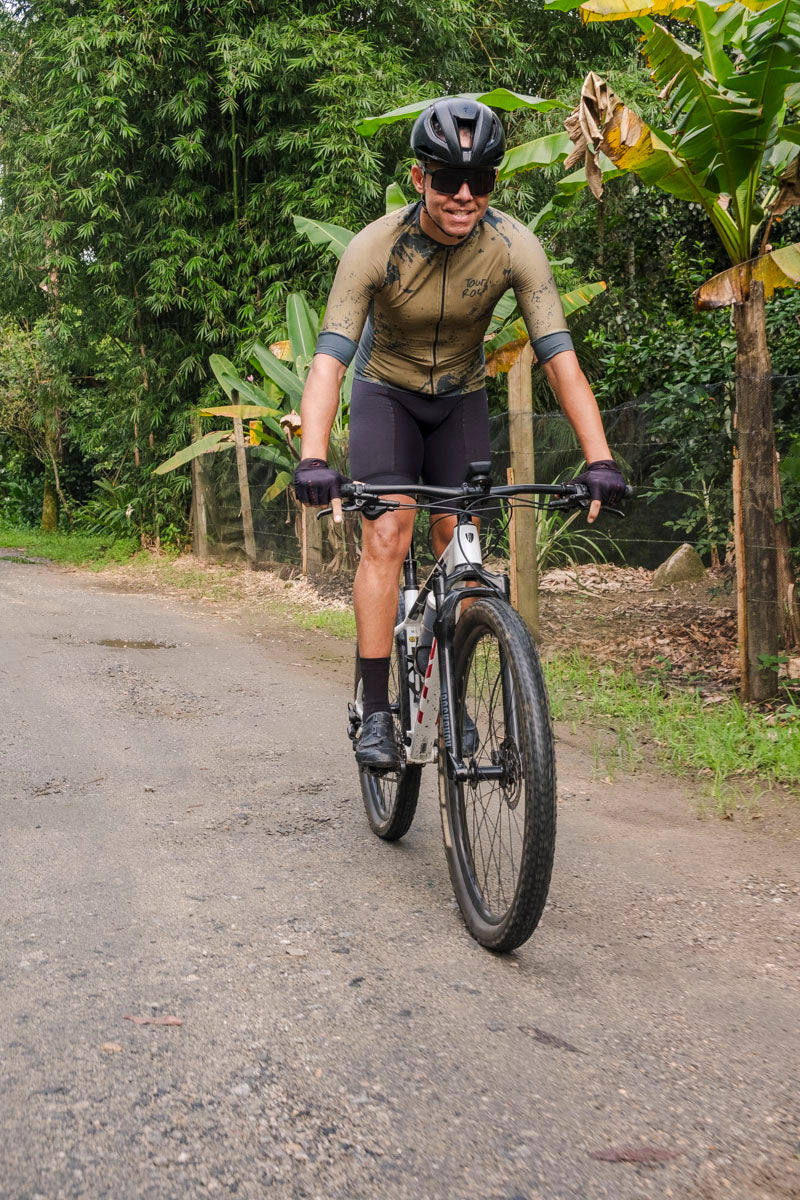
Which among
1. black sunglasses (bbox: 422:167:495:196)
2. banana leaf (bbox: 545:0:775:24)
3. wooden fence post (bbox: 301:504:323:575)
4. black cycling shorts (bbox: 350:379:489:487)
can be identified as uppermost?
banana leaf (bbox: 545:0:775:24)

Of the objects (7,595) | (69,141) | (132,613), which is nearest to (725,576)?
(132,613)

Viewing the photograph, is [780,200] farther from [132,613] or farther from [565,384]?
[132,613]

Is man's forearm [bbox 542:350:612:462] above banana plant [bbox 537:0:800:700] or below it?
below

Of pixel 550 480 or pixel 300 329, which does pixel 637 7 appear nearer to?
pixel 550 480

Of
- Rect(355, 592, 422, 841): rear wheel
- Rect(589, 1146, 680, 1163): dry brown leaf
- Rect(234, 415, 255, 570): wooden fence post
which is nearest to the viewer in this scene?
Rect(589, 1146, 680, 1163): dry brown leaf

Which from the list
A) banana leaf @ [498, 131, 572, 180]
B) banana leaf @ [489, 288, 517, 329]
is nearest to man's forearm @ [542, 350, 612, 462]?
banana leaf @ [498, 131, 572, 180]

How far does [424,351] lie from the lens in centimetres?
375

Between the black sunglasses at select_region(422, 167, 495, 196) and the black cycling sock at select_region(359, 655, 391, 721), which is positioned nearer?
the black sunglasses at select_region(422, 167, 495, 196)

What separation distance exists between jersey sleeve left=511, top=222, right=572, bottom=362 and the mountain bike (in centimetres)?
53

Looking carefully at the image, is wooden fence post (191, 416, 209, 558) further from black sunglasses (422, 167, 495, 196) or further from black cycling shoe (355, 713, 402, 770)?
black sunglasses (422, 167, 495, 196)

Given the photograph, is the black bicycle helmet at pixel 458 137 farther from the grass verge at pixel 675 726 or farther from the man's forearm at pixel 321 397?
the grass verge at pixel 675 726

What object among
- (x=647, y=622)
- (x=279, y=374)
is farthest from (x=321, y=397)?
(x=279, y=374)

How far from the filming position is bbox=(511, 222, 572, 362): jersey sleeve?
11.8 ft

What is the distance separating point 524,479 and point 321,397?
3845 mm
